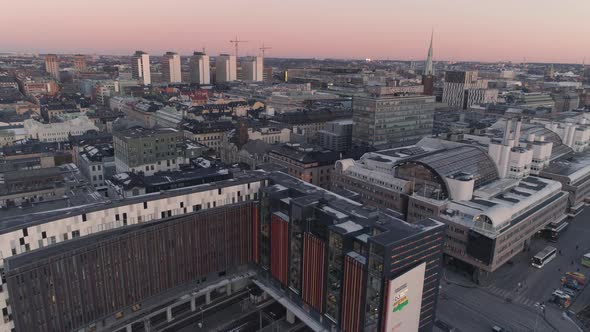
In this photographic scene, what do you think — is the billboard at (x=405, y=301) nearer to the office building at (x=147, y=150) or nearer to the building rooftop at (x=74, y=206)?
the building rooftop at (x=74, y=206)

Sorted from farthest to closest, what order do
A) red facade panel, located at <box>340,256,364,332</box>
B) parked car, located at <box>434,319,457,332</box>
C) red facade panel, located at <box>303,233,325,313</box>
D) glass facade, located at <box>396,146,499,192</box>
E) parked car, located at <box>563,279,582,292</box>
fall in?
glass facade, located at <box>396,146,499,192</box> < parked car, located at <box>563,279,582,292</box> < parked car, located at <box>434,319,457,332</box> < red facade panel, located at <box>303,233,325,313</box> < red facade panel, located at <box>340,256,364,332</box>

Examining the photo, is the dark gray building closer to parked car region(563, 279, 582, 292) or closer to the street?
the street

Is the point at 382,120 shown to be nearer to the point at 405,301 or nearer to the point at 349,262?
the point at 349,262

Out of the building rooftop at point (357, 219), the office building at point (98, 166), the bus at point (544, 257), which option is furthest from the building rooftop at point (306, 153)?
the bus at point (544, 257)

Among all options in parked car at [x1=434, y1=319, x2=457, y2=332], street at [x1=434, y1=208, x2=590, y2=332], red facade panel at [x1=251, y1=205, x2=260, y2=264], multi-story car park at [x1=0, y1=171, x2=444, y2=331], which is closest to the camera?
multi-story car park at [x1=0, y1=171, x2=444, y2=331]

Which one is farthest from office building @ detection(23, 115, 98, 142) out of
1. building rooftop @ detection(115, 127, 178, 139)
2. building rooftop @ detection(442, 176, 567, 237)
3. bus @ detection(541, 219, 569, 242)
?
bus @ detection(541, 219, 569, 242)

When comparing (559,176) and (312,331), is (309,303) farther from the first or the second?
(559,176)

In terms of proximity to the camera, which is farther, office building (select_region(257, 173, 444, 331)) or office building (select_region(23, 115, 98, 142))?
office building (select_region(23, 115, 98, 142))
